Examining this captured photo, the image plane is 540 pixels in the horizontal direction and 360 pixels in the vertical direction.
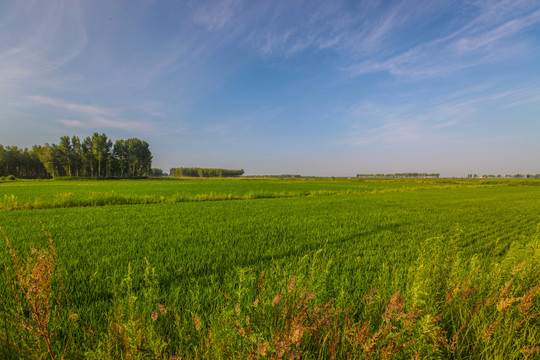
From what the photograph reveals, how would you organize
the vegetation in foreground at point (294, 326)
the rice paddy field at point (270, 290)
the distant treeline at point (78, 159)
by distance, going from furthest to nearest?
the distant treeline at point (78, 159) → the rice paddy field at point (270, 290) → the vegetation in foreground at point (294, 326)

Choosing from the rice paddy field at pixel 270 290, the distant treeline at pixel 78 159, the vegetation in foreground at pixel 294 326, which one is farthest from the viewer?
the distant treeline at pixel 78 159

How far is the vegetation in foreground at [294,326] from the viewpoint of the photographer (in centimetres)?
157

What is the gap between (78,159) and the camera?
90062 millimetres

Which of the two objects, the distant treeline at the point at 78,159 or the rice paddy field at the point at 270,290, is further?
the distant treeline at the point at 78,159

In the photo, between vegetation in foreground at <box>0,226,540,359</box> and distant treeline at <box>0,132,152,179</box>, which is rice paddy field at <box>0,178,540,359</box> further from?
distant treeline at <box>0,132,152,179</box>

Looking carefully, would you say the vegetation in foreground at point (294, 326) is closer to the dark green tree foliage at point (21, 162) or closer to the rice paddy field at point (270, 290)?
the rice paddy field at point (270, 290)

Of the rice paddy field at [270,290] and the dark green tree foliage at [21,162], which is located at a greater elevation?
the dark green tree foliage at [21,162]

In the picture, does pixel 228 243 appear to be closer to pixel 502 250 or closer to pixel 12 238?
pixel 12 238

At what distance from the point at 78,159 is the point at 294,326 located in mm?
119759

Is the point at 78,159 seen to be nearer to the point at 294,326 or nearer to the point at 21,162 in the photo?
the point at 21,162

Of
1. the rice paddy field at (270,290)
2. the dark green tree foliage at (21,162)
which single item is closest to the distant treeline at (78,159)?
the dark green tree foliage at (21,162)

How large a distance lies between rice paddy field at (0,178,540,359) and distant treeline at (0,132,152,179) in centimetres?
10365

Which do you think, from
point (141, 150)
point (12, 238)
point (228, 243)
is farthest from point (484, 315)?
point (141, 150)

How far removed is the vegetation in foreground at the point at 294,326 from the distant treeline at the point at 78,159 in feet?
355
